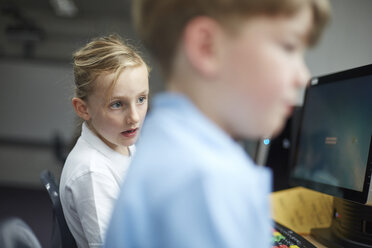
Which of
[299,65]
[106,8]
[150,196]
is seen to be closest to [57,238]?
[150,196]

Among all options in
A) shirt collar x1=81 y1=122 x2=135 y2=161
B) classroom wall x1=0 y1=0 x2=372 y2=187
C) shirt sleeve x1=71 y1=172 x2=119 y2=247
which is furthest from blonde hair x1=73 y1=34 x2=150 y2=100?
classroom wall x1=0 y1=0 x2=372 y2=187

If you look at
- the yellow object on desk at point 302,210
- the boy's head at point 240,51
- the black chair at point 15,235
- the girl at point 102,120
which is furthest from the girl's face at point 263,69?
the yellow object on desk at point 302,210

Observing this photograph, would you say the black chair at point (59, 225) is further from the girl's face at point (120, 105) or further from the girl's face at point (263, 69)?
the girl's face at point (263, 69)

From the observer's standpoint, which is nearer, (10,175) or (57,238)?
(57,238)

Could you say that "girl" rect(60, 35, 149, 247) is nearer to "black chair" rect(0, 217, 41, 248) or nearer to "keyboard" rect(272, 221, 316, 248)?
"black chair" rect(0, 217, 41, 248)

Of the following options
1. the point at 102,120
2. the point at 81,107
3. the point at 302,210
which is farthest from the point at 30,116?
the point at 302,210

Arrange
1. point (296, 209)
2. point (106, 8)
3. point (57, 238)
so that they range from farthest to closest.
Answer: point (106, 8) → point (296, 209) → point (57, 238)

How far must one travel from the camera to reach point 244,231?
35 centimetres

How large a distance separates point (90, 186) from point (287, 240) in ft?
1.75

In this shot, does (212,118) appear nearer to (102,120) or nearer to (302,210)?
(102,120)

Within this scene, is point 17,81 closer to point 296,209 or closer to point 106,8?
point 106,8

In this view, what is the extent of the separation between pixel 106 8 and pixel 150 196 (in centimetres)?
540

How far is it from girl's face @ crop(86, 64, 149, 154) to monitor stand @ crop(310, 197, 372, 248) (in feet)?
2.07

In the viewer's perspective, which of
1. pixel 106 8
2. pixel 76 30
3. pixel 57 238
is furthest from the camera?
pixel 76 30
